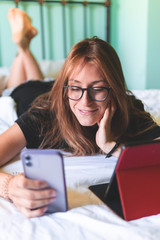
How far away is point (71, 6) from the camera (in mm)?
2604

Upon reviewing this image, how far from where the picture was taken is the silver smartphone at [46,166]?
20.7 inches

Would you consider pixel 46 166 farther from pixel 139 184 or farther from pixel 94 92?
pixel 94 92

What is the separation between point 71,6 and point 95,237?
2.54 m

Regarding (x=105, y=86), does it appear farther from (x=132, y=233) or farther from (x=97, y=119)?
(x=132, y=233)

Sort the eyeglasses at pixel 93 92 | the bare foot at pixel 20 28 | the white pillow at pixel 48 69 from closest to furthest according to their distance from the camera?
the eyeglasses at pixel 93 92 < the bare foot at pixel 20 28 < the white pillow at pixel 48 69

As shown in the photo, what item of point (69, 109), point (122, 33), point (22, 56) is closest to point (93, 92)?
point (69, 109)

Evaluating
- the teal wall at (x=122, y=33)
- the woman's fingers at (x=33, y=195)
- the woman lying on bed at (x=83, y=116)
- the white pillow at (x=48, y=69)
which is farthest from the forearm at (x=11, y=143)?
the teal wall at (x=122, y=33)

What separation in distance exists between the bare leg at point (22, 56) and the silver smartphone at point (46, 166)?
5.13ft

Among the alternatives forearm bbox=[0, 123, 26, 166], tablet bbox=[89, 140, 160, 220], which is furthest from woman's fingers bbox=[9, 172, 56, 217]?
forearm bbox=[0, 123, 26, 166]

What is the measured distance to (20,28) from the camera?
1.96 metres

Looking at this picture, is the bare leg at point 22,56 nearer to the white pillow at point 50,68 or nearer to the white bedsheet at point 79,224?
the white pillow at point 50,68

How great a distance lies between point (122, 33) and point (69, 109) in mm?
1975

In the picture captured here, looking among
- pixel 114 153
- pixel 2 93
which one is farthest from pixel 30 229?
pixel 2 93

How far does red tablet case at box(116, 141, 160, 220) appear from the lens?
0.56 m
